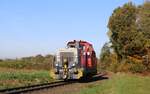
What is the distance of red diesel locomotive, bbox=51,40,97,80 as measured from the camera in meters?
33.9

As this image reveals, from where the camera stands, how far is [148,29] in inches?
2336

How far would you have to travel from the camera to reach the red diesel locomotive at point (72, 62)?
3391 cm

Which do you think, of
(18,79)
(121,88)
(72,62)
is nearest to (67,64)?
(72,62)

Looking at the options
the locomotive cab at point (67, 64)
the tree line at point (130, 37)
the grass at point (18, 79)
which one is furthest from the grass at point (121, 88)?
the tree line at point (130, 37)

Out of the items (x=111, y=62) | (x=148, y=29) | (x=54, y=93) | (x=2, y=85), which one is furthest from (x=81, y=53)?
(x=111, y=62)

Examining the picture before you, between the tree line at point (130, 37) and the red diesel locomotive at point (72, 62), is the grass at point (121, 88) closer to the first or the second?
the red diesel locomotive at point (72, 62)

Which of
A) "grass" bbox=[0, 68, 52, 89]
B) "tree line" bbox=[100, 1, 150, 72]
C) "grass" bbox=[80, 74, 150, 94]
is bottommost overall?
"grass" bbox=[80, 74, 150, 94]

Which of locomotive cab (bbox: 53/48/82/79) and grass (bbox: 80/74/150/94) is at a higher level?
locomotive cab (bbox: 53/48/82/79)

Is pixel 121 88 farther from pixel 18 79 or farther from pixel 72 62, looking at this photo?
pixel 18 79

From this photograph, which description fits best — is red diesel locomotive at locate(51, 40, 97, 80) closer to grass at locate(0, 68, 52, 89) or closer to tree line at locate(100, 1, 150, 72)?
grass at locate(0, 68, 52, 89)

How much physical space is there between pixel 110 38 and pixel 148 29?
Result: 9.10 metres

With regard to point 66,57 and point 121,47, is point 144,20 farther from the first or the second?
point 66,57

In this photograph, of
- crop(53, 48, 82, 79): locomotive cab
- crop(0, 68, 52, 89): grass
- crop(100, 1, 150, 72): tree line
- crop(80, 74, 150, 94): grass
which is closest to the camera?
crop(80, 74, 150, 94): grass

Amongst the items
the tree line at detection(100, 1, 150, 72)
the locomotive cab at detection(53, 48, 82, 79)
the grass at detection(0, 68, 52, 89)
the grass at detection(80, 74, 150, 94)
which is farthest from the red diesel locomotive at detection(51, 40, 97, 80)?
the tree line at detection(100, 1, 150, 72)
